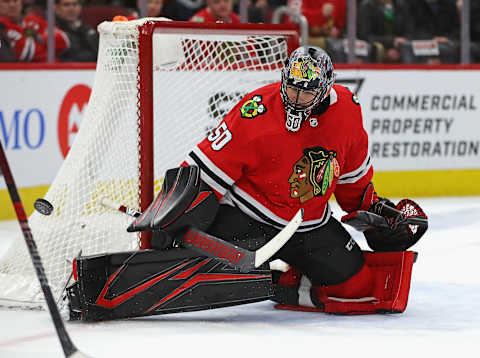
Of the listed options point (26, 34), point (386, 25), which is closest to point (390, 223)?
point (26, 34)

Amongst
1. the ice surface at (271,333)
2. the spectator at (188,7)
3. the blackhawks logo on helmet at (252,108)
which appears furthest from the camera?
the spectator at (188,7)

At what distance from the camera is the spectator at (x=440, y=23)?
6980 millimetres

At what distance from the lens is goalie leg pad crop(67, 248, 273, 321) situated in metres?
3.05

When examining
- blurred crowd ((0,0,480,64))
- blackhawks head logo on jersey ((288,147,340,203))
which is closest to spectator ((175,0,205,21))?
blurred crowd ((0,0,480,64))

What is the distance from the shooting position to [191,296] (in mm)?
3094

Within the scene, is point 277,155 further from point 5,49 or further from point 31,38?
point 31,38

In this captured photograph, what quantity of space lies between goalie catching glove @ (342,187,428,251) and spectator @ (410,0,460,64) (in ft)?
12.4

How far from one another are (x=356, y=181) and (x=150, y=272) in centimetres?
75

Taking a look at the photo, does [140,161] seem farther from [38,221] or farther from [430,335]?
[430,335]

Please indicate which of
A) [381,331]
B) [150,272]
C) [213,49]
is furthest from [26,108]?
[381,331]

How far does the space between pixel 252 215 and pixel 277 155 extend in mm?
228

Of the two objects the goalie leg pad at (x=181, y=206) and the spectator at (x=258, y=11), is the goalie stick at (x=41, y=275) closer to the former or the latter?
the goalie leg pad at (x=181, y=206)

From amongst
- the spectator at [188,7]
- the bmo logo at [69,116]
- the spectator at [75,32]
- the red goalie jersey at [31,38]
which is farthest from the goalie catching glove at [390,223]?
the spectator at [188,7]

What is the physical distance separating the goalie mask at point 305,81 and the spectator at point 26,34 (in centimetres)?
301
